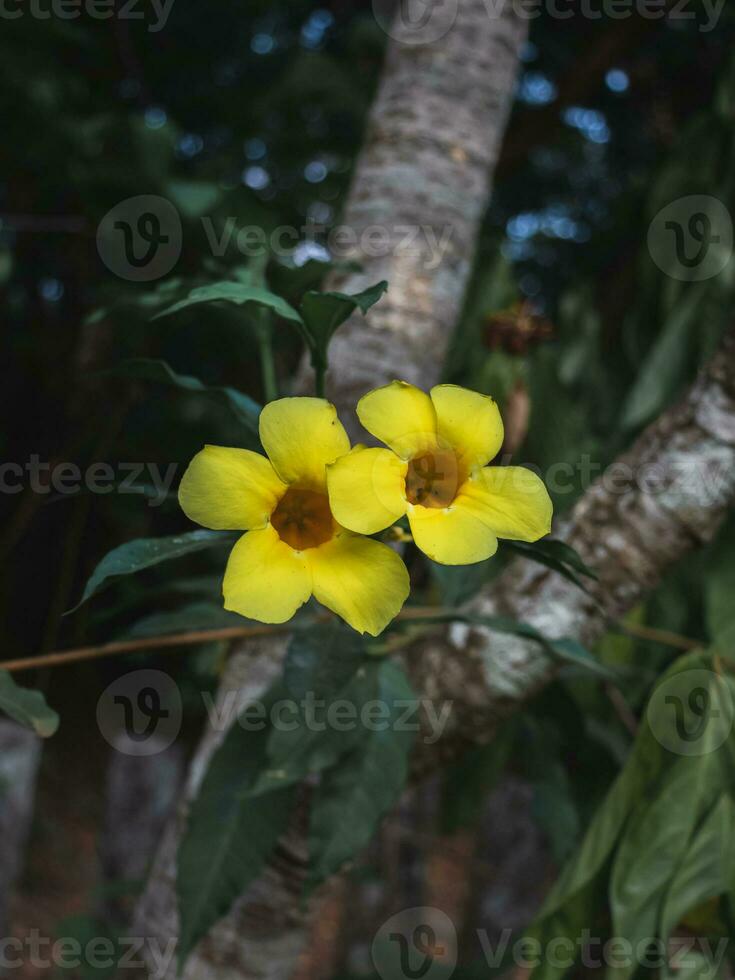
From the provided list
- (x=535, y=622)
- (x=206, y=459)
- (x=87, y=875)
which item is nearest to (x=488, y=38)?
(x=535, y=622)

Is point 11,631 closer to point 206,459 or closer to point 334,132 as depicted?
point 334,132

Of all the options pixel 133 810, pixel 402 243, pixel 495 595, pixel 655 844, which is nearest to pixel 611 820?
pixel 655 844

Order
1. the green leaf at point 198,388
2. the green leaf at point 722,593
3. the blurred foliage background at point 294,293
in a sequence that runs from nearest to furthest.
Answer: the green leaf at point 198,388 < the green leaf at point 722,593 < the blurred foliage background at point 294,293

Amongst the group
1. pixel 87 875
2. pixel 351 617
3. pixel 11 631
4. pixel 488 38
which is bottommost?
pixel 87 875

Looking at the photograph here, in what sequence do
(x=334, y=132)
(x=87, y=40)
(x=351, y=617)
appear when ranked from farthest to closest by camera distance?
(x=334, y=132) → (x=87, y=40) → (x=351, y=617)

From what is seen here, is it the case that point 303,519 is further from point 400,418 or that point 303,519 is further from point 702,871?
point 702,871

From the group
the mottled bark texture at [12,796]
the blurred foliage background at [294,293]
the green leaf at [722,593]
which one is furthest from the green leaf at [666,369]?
the mottled bark texture at [12,796]

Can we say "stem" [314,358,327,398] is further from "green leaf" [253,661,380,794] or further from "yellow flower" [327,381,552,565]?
"green leaf" [253,661,380,794]

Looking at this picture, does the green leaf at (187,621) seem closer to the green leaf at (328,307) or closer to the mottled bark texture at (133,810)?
the green leaf at (328,307)

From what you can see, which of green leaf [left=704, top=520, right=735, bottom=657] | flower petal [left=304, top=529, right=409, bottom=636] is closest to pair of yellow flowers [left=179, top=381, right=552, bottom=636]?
flower petal [left=304, top=529, right=409, bottom=636]
